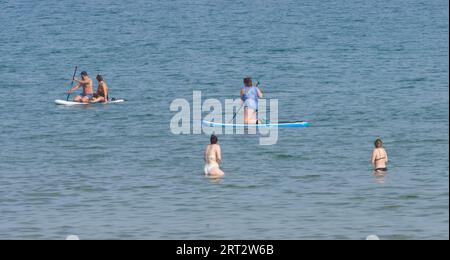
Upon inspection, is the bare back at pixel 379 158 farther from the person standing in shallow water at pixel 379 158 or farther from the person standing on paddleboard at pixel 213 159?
the person standing on paddleboard at pixel 213 159

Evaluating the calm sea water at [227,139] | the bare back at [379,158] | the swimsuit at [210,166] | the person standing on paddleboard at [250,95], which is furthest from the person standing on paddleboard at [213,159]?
the person standing on paddleboard at [250,95]

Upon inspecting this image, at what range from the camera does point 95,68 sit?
77.4 metres

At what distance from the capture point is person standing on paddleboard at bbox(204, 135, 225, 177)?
114ft

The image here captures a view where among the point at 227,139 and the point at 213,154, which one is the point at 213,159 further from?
the point at 227,139

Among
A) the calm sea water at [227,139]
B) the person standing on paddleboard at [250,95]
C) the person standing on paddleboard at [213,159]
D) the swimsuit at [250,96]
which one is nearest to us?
the calm sea water at [227,139]

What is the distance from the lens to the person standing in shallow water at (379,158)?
34906 millimetres

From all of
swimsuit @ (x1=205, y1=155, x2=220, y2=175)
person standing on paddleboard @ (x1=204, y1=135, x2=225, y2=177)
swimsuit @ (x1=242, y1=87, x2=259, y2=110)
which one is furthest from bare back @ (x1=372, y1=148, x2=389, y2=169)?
swimsuit @ (x1=242, y1=87, x2=259, y2=110)

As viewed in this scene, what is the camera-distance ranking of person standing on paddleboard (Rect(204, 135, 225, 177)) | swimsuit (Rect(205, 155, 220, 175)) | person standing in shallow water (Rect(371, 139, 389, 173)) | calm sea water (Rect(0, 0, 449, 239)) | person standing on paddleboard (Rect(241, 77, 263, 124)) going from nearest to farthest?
calm sea water (Rect(0, 0, 449, 239)), person standing on paddleboard (Rect(204, 135, 225, 177)), person standing in shallow water (Rect(371, 139, 389, 173)), swimsuit (Rect(205, 155, 220, 175)), person standing on paddleboard (Rect(241, 77, 263, 124))

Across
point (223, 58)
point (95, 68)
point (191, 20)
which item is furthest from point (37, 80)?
point (191, 20)

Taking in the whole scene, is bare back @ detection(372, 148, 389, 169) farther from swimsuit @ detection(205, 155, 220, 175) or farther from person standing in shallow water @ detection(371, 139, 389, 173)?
swimsuit @ detection(205, 155, 220, 175)

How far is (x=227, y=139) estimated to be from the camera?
44625 millimetres

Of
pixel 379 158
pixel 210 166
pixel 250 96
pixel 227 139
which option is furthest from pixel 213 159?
pixel 227 139

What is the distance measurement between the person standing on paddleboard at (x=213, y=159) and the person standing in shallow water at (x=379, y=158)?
4415 millimetres

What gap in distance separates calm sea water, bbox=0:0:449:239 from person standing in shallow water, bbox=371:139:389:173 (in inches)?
21.7
